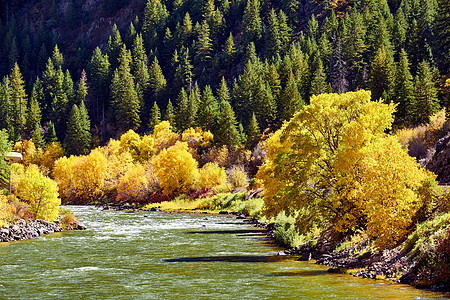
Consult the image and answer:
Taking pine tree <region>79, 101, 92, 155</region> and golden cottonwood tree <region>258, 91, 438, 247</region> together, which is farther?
pine tree <region>79, 101, 92, 155</region>

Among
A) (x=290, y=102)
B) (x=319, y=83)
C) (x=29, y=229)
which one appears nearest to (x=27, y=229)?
(x=29, y=229)

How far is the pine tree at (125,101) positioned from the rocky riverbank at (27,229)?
99597 mm

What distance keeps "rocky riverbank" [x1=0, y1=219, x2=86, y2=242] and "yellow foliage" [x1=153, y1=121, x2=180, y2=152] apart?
68.0 metres

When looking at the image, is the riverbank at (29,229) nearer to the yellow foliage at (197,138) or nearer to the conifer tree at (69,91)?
the yellow foliage at (197,138)

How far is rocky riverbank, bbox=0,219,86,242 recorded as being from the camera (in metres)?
50.7

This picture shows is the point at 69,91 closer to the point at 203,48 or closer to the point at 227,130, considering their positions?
the point at 203,48

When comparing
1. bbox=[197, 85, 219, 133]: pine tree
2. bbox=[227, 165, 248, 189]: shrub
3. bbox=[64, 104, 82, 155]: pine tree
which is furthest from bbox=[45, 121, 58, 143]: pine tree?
bbox=[227, 165, 248, 189]: shrub

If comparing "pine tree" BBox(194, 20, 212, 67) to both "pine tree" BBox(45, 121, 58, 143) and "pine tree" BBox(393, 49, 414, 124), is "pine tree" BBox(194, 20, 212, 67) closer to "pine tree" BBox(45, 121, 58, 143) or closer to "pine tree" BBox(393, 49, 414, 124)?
"pine tree" BBox(45, 121, 58, 143)

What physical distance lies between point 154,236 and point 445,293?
3423cm

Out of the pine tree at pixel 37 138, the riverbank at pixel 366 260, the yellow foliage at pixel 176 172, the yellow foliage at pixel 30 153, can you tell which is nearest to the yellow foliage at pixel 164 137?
the yellow foliage at pixel 176 172

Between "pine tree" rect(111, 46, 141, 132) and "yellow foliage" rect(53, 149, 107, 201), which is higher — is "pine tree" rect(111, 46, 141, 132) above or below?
above

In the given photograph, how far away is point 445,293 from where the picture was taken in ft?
76.9

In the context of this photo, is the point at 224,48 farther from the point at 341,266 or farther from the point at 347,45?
the point at 341,266

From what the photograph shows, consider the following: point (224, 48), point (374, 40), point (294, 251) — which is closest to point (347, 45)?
point (374, 40)
